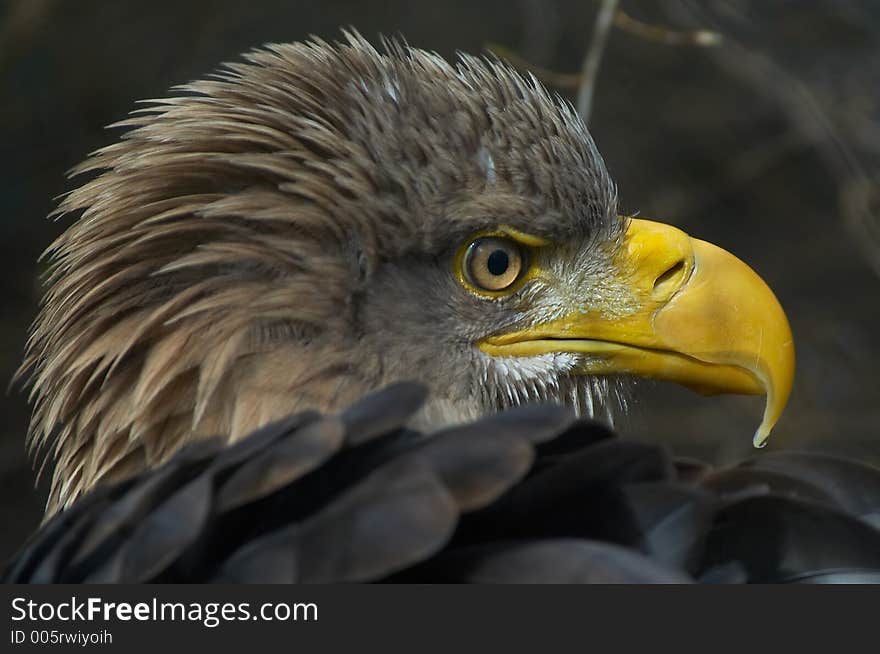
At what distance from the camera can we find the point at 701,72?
6.94m

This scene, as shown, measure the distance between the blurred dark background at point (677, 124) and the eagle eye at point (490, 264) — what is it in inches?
97.4

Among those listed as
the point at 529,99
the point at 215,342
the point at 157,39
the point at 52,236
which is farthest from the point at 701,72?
the point at 215,342

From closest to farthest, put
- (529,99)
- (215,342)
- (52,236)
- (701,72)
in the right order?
(215,342) → (529,99) → (52,236) → (701,72)

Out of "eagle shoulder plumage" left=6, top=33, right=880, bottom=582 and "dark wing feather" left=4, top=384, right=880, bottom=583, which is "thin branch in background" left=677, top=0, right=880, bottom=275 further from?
"dark wing feather" left=4, top=384, right=880, bottom=583

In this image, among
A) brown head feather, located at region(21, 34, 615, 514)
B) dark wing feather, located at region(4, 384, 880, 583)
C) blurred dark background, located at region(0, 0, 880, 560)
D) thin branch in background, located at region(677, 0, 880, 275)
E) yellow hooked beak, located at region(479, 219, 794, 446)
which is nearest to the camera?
dark wing feather, located at region(4, 384, 880, 583)

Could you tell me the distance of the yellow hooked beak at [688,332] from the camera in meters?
2.52

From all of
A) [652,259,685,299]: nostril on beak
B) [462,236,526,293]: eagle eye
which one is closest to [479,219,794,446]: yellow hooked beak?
[652,259,685,299]: nostril on beak

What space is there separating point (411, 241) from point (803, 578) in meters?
1.00

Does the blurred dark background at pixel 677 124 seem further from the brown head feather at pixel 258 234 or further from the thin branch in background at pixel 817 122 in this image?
the brown head feather at pixel 258 234

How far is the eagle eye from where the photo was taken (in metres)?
2.54

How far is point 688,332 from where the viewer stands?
8.30 feet

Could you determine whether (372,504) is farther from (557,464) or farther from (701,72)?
(701,72)

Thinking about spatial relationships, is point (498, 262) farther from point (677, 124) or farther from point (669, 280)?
point (677, 124)

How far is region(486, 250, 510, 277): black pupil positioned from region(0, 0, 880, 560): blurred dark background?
248 centimetres
